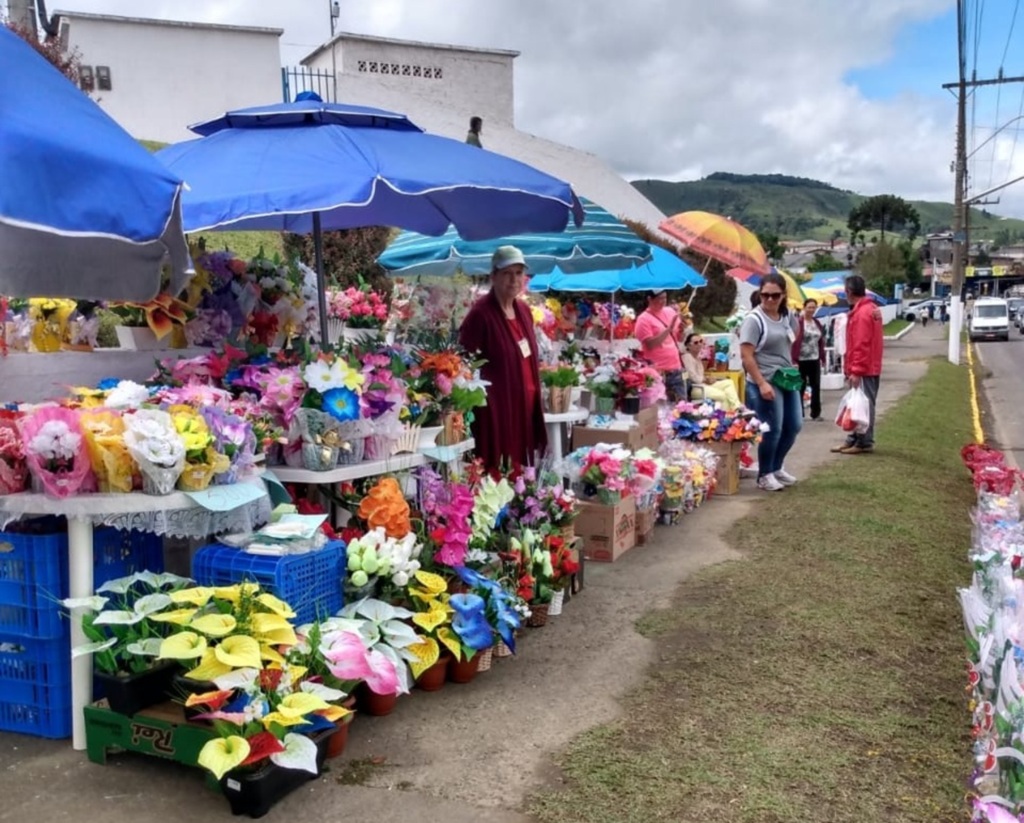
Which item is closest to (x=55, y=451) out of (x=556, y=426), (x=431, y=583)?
(x=431, y=583)

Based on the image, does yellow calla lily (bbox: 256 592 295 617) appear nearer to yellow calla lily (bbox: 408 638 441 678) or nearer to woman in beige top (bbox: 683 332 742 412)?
yellow calla lily (bbox: 408 638 441 678)

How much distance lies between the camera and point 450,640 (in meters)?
3.88

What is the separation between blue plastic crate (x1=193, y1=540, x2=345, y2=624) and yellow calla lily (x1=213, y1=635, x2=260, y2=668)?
1.21 feet

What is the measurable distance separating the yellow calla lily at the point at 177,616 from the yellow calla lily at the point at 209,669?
175mm

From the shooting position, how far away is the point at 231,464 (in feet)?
11.8

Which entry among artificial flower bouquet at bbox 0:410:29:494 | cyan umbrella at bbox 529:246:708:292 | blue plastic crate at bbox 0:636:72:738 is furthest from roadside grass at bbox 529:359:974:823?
cyan umbrella at bbox 529:246:708:292

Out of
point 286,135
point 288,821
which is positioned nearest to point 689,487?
point 286,135

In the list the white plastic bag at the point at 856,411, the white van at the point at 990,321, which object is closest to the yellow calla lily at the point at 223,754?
the white plastic bag at the point at 856,411

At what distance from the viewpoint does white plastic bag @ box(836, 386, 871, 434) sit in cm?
978

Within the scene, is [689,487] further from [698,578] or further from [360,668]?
[360,668]

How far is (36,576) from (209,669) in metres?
0.87

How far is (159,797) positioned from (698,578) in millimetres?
3443

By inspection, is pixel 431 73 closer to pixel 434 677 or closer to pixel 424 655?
pixel 434 677

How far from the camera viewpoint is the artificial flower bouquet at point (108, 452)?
10.8 ft
